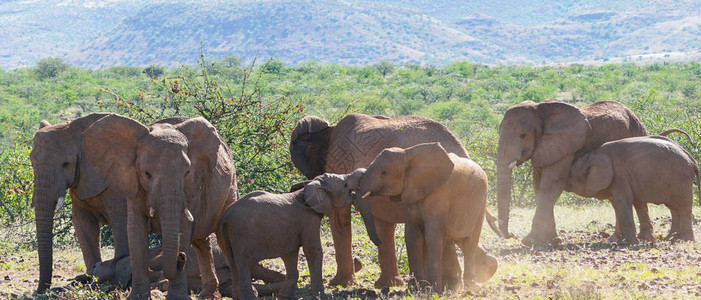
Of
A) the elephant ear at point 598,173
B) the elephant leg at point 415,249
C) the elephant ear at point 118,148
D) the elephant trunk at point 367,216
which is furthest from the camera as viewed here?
the elephant ear at point 598,173

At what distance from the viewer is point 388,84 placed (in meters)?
77.9

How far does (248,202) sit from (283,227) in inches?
16.5

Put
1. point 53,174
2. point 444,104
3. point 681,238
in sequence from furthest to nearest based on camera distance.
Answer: point 444,104
point 681,238
point 53,174

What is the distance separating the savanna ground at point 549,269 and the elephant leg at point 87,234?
45 centimetres

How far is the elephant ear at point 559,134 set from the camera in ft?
48.6

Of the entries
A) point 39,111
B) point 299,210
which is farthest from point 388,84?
point 299,210

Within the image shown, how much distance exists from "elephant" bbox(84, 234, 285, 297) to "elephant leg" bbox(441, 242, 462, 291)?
1.75 meters

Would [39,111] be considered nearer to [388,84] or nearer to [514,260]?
[388,84]

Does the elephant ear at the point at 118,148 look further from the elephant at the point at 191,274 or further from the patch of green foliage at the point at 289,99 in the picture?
the patch of green foliage at the point at 289,99

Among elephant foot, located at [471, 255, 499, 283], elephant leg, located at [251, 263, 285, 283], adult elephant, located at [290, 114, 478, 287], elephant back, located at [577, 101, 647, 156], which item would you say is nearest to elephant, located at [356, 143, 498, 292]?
elephant foot, located at [471, 255, 499, 283]

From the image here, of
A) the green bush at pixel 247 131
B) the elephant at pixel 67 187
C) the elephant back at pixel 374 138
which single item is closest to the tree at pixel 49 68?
the green bush at pixel 247 131

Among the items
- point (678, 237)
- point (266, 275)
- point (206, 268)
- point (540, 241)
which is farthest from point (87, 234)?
point (678, 237)

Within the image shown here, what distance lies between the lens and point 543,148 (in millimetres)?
14891

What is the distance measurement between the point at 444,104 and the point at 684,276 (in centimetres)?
4610
